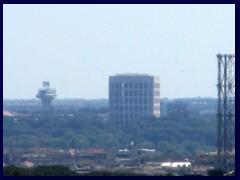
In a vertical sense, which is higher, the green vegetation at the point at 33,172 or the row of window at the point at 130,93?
the row of window at the point at 130,93

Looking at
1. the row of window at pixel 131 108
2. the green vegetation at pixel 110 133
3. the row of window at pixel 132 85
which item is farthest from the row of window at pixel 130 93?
the green vegetation at pixel 110 133

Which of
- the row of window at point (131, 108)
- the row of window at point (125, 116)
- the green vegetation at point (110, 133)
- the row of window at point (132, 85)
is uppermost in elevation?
the row of window at point (132, 85)

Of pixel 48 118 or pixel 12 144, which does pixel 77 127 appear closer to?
pixel 48 118

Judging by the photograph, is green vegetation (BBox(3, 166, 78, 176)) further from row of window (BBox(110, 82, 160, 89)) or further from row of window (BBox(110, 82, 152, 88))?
row of window (BBox(110, 82, 160, 89))

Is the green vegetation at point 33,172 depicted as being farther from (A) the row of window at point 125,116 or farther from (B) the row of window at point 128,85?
(A) the row of window at point 125,116

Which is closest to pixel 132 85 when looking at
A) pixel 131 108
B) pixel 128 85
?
pixel 128 85

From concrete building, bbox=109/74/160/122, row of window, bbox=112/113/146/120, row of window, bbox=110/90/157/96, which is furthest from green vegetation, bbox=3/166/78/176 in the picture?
row of window, bbox=112/113/146/120
